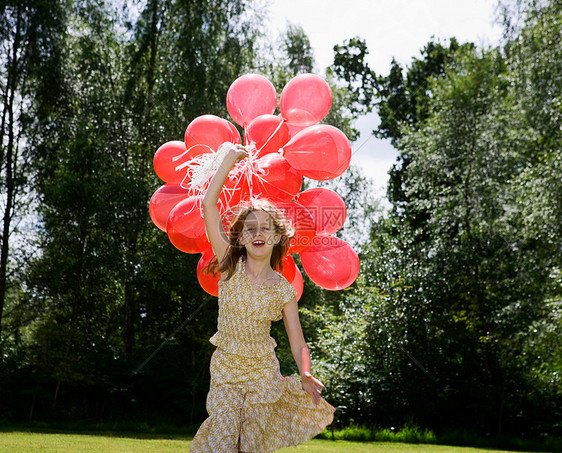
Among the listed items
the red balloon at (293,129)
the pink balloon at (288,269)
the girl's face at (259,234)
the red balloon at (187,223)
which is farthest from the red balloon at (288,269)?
the girl's face at (259,234)

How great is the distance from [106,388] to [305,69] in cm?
941

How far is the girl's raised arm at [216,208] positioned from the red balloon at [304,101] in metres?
1.36

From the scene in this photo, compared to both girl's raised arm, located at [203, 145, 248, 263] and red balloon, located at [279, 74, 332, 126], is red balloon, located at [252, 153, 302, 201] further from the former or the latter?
girl's raised arm, located at [203, 145, 248, 263]

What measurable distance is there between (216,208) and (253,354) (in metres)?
0.70

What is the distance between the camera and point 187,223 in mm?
3910

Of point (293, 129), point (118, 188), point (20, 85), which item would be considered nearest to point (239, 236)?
point (293, 129)

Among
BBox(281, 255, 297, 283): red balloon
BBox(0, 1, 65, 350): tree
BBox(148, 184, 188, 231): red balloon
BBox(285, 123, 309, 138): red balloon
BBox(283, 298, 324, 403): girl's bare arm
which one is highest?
BBox(0, 1, 65, 350): tree

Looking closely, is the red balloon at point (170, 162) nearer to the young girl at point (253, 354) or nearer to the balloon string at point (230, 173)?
the balloon string at point (230, 173)

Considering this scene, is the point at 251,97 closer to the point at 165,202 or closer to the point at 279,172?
the point at 279,172

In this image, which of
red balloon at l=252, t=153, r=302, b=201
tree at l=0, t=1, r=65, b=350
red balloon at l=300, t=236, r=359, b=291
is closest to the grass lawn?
red balloon at l=300, t=236, r=359, b=291

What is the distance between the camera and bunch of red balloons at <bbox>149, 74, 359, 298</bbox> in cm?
390

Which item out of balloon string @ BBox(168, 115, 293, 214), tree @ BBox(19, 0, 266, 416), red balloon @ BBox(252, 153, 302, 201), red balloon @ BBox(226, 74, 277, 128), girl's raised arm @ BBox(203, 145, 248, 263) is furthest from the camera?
tree @ BBox(19, 0, 266, 416)

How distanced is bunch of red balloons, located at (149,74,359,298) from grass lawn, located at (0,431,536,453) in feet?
10.7

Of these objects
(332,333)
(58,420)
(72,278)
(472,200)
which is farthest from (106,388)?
(472,200)
